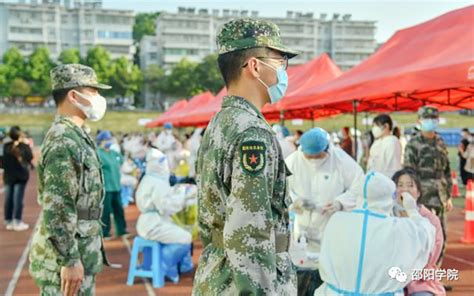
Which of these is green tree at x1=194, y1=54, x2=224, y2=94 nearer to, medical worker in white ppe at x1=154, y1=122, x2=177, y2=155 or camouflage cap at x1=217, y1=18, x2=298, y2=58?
medical worker in white ppe at x1=154, y1=122, x2=177, y2=155

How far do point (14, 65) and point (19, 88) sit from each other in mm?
4232

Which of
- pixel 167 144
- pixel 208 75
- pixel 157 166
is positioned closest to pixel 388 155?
pixel 157 166

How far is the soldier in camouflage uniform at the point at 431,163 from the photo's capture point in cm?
643

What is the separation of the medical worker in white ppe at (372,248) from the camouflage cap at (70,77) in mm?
1648

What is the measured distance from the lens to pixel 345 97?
26.5 feet

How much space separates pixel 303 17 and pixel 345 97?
9913cm

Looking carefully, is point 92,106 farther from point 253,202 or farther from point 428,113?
point 428,113

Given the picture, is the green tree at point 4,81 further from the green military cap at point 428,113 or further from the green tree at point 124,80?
the green military cap at point 428,113

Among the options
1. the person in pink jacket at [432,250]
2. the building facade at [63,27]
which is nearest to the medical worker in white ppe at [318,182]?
the person in pink jacket at [432,250]

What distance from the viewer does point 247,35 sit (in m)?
2.17

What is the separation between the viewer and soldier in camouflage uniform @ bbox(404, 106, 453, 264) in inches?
253

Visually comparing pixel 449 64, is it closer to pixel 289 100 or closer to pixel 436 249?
pixel 436 249

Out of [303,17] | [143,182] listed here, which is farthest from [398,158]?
[303,17]

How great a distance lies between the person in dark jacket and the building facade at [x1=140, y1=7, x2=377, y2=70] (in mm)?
77543
